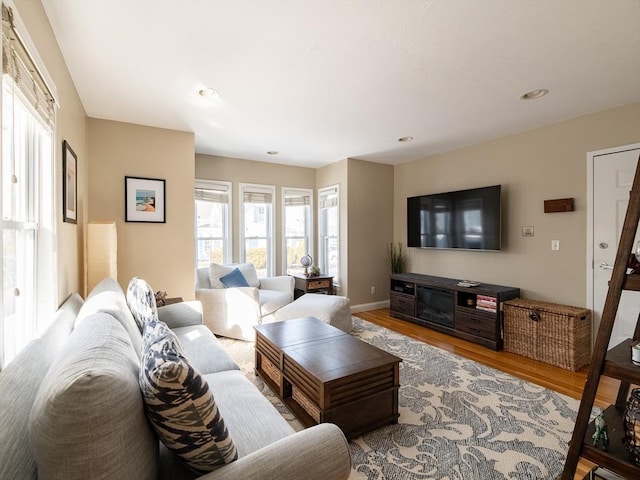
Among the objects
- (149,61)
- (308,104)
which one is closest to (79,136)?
(149,61)

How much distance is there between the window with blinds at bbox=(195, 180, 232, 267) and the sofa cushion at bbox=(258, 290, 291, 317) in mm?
1150

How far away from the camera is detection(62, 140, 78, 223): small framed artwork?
2127 millimetres

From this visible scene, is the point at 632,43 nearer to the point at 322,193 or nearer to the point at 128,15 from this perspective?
the point at 128,15

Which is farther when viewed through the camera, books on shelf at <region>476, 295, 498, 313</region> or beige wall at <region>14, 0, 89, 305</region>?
books on shelf at <region>476, 295, 498, 313</region>

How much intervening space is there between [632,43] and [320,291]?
409 cm

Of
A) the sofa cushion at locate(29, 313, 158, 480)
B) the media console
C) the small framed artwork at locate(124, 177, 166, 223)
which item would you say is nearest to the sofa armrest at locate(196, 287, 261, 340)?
the small framed artwork at locate(124, 177, 166, 223)

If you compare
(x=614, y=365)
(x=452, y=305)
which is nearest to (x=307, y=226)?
(x=452, y=305)

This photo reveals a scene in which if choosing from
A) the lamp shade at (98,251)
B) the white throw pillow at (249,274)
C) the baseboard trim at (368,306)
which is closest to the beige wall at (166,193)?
the lamp shade at (98,251)

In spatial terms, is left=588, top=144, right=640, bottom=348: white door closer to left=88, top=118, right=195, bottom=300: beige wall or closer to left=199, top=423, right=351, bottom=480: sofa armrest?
left=199, top=423, right=351, bottom=480: sofa armrest

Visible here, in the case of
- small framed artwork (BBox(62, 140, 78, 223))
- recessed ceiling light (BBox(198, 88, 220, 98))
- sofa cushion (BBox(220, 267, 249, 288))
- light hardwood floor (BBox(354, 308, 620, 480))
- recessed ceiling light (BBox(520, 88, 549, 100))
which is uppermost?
recessed ceiling light (BBox(198, 88, 220, 98))

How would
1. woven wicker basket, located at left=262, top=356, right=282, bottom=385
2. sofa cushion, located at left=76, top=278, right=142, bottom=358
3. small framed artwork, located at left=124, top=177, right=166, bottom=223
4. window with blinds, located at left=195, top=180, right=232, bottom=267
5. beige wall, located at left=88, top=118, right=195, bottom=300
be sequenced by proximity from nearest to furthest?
sofa cushion, located at left=76, top=278, right=142, bottom=358 → woven wicker basket, located at left=262, top=356, right=282, bottom=385 → beige wall, located at left=88, top=118, right=195, bottom=300 → small framed artwork, located at left=124, top=177, right=166, bottom=223 → window with blinds, located at left=195, top=180, right=232, bottom=267

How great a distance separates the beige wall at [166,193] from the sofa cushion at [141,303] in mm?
1322

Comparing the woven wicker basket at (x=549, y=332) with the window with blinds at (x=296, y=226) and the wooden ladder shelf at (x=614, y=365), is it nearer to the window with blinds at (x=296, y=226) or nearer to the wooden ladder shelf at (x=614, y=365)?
the wooden ladder shelf at (x=614, y=365)

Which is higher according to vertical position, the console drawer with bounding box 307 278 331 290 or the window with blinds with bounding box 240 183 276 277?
the window with blinds with bounding box 240 183 276 277
